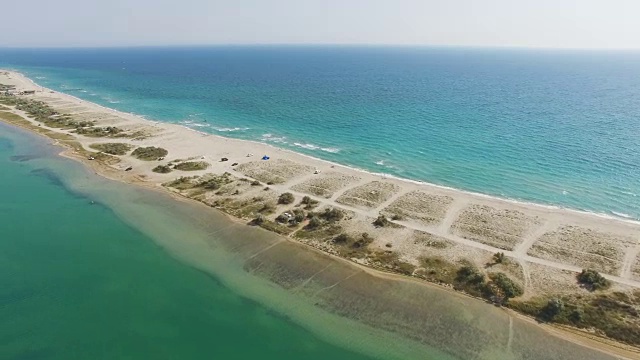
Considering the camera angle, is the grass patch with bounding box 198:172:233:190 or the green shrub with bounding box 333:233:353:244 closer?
the green shrub with bounding box 333:233:353:244

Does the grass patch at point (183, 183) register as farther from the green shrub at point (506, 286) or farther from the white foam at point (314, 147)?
the green shrub at point (506, 286)

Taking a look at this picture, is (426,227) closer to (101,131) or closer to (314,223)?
(314,223)

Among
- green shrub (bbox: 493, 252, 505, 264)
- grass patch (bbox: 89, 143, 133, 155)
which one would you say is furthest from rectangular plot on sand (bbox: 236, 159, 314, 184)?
green shrub (bbox: 493, 252, 505, 264)

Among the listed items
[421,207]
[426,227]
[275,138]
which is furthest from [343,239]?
[275,138]

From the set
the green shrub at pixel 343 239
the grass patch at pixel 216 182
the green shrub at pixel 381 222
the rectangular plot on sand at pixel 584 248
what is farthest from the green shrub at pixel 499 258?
the grass patch at pixel 216 182

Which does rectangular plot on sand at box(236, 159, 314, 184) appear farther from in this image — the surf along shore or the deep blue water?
the deep blue water

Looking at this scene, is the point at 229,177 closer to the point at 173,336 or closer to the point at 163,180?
the point at 163,180
